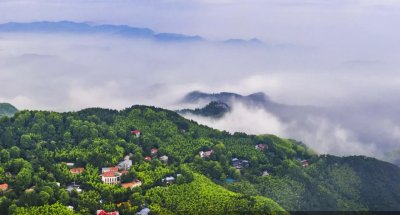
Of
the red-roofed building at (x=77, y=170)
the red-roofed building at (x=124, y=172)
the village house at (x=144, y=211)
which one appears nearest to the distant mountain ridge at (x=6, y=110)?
the red-roofed building at (x=77, y=170)

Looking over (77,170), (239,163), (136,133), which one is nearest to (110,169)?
(77,170)

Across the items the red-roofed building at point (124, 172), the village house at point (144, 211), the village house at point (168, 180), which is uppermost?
the red-roofed building at point (124, 172)

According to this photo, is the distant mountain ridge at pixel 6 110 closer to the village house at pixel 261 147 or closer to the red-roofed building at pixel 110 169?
the village house at pixel 261 147

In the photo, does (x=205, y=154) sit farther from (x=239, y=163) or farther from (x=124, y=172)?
(x=124, y=172)

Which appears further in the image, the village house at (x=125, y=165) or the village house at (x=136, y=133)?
the village house at (x=136, y=133)

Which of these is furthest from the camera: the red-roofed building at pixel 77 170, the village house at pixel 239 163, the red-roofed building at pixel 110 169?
the village house at pixel 239 163

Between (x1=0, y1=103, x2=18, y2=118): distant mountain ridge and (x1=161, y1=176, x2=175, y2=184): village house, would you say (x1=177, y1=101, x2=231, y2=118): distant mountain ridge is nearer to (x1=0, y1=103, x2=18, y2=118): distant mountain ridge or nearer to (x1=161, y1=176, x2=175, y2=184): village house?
(x1=0, y1=103, x2=18, y2=118): distant mountain ridge

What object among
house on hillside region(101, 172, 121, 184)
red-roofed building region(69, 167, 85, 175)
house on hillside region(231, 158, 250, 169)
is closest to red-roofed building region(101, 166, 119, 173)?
house on hillside region(101, 172, 121, 184)

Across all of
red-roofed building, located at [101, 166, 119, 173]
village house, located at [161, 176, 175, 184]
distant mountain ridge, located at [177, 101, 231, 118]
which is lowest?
village house, located at [161, 176, 175, 184]

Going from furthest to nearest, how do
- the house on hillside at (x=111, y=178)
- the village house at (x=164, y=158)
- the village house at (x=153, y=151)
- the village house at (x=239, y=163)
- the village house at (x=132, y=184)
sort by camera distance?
1. the village house at (x=239, y=163)
2. the village house at (x=153, y=151)
3. the village house at (x=164, y=158)
4. the house on hillside at (x=111, y=178)
5. the village house at (x=132, y=184)
